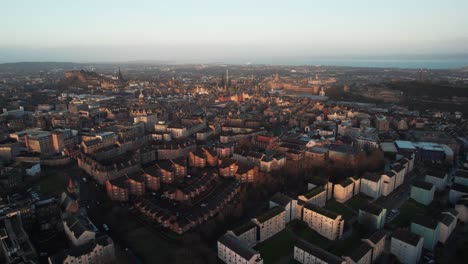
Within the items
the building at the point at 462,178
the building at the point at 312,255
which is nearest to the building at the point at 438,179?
the building at the point at 462,178

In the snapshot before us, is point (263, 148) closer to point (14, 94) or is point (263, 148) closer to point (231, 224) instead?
point (231, 224)

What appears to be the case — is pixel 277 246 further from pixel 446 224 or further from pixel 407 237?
pixel 446 224

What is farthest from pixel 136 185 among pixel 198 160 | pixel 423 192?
pixel 423 192

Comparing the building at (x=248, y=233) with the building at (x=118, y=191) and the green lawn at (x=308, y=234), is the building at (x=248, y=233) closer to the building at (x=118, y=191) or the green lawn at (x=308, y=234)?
the green lawn at (x=308, y=234)

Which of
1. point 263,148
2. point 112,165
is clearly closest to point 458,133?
point 263,148

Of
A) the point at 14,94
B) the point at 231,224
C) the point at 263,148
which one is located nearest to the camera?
the point at 231,224

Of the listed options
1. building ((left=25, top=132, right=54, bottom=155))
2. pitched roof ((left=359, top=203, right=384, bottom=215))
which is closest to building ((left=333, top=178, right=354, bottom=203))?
pitched roof ((left=359, top=203, right=384, bottom=215))
